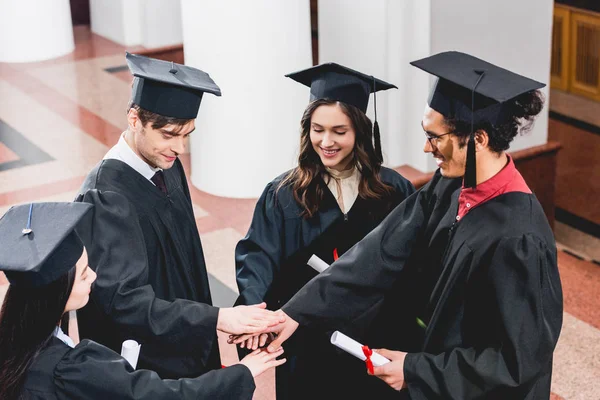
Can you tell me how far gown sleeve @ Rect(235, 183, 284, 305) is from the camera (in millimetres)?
3584

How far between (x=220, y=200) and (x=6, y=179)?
1755 millimetres

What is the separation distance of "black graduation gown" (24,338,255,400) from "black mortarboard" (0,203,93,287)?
21 cm

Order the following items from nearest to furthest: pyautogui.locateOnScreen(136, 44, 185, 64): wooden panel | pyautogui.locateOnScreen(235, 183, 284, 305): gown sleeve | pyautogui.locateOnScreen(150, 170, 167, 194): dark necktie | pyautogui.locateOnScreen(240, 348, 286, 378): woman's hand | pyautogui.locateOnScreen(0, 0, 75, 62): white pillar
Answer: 1. pyautogui.locateOnScreen(240, 348, 286, 378): woman's hand
2. pyautogui.locateOnScreen(150, 170, 167, 194): dark necktie
3. pyautogui.locateOnScreen(235, 183, 284, 305): gown sleeve
4. pyautogui.locateOnScreen(136, 44, 185, 64): wooden panel
5. pyautogui.locateOnScreen(0, 0, 75, 62): white pillar

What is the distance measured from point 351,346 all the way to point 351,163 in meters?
0.97

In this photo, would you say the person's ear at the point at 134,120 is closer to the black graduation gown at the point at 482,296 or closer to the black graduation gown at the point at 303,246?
the black graduation gown at the point at 303,246

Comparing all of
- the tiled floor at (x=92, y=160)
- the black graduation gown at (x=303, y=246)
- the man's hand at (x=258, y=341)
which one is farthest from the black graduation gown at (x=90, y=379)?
the tiled floor at (x=92, y=160)

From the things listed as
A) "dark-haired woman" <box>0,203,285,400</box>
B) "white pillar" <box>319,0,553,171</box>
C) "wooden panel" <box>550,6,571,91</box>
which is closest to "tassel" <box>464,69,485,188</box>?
"dark-haired woman" <box>0,203,285,400</box>

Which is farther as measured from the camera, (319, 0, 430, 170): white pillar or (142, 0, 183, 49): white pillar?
(142, 0, 183, 49): white pillar

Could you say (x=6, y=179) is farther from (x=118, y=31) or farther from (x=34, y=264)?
(x=34, y=264)

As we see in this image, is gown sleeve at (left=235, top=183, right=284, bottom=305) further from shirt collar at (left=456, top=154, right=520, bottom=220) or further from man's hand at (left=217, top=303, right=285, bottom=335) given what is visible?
shirt collar at (left=456, top=154, right=520, bottom=220)

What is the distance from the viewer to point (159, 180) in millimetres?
3381

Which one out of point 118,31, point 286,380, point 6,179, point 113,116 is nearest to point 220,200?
point 6,179

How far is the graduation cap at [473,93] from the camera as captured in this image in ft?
9.05

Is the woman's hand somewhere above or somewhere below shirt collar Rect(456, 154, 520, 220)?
below
